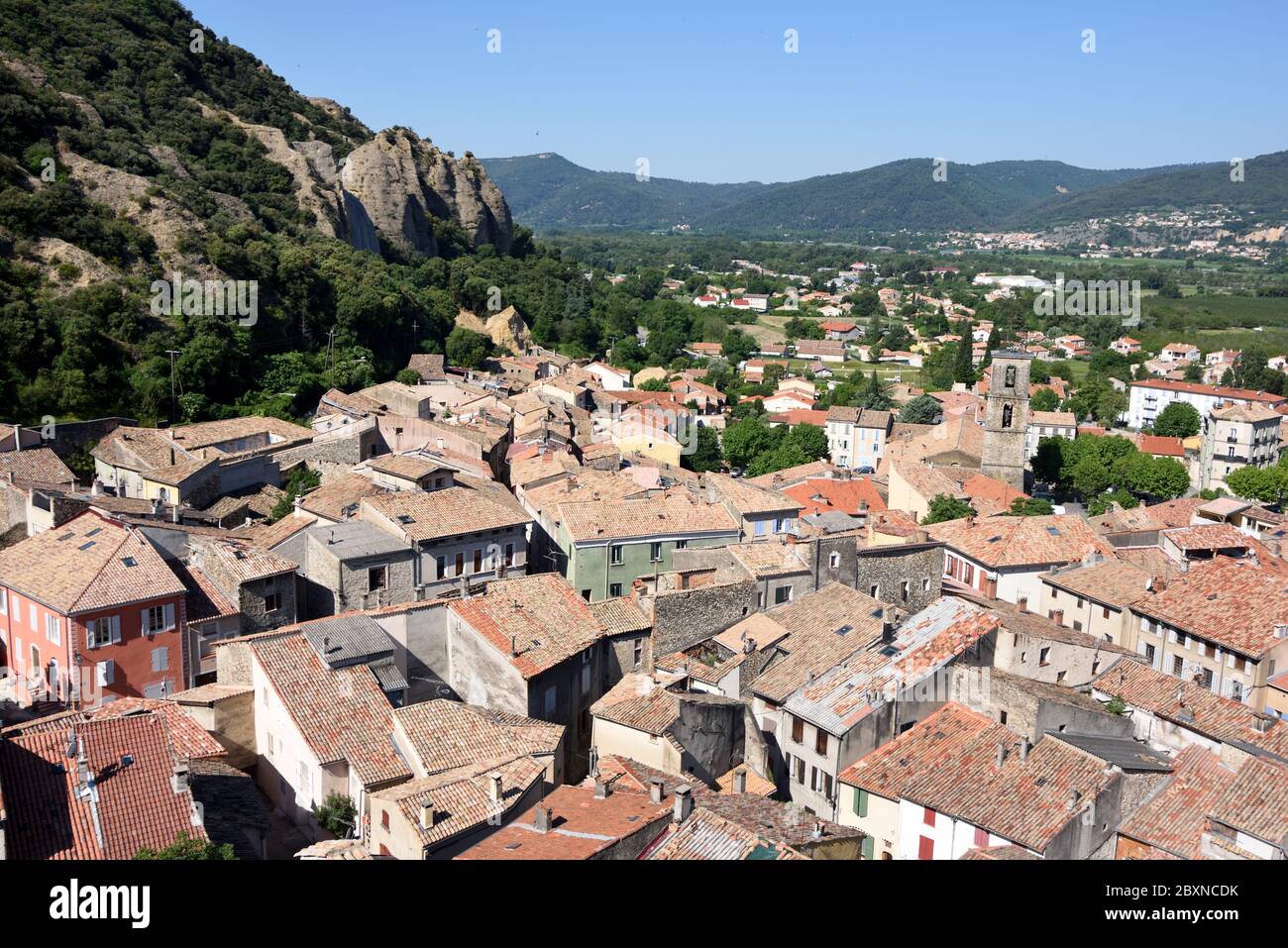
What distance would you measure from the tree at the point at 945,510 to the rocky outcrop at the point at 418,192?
51997 millimetres

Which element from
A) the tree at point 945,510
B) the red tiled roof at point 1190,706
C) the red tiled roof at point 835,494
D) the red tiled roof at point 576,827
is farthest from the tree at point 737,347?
the red tiled roof at point 576,827

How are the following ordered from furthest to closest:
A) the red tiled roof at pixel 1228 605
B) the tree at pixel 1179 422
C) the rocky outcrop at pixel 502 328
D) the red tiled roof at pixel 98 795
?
the rocky outcrop at pixel 502 328, the tree at pixel 1179 422, the red tiled roof at pixel 1228 605, the red tiled roof at pixel 98 795

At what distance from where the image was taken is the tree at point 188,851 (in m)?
13.1

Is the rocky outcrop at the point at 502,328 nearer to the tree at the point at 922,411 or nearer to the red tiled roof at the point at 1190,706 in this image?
the tree at the point at 922,411

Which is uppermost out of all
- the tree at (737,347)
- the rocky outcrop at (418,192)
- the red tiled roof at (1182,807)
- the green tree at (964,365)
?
the rocky outcrop at (418,192)

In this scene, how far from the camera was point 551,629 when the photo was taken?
2362 cm

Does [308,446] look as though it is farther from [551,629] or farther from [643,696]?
[643,696]

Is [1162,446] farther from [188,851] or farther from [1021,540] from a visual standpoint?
[188,851]

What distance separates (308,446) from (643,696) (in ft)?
69.6

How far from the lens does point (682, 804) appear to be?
49.7 feet

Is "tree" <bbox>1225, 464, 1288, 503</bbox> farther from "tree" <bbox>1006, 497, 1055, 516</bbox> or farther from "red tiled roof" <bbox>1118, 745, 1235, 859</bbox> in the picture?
"red tiled roof" <bbox>1118, 745, 1235, 859</bbox>

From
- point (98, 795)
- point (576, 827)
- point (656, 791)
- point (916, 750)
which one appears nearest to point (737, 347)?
point (916, 750)

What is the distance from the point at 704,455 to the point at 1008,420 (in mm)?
13812
